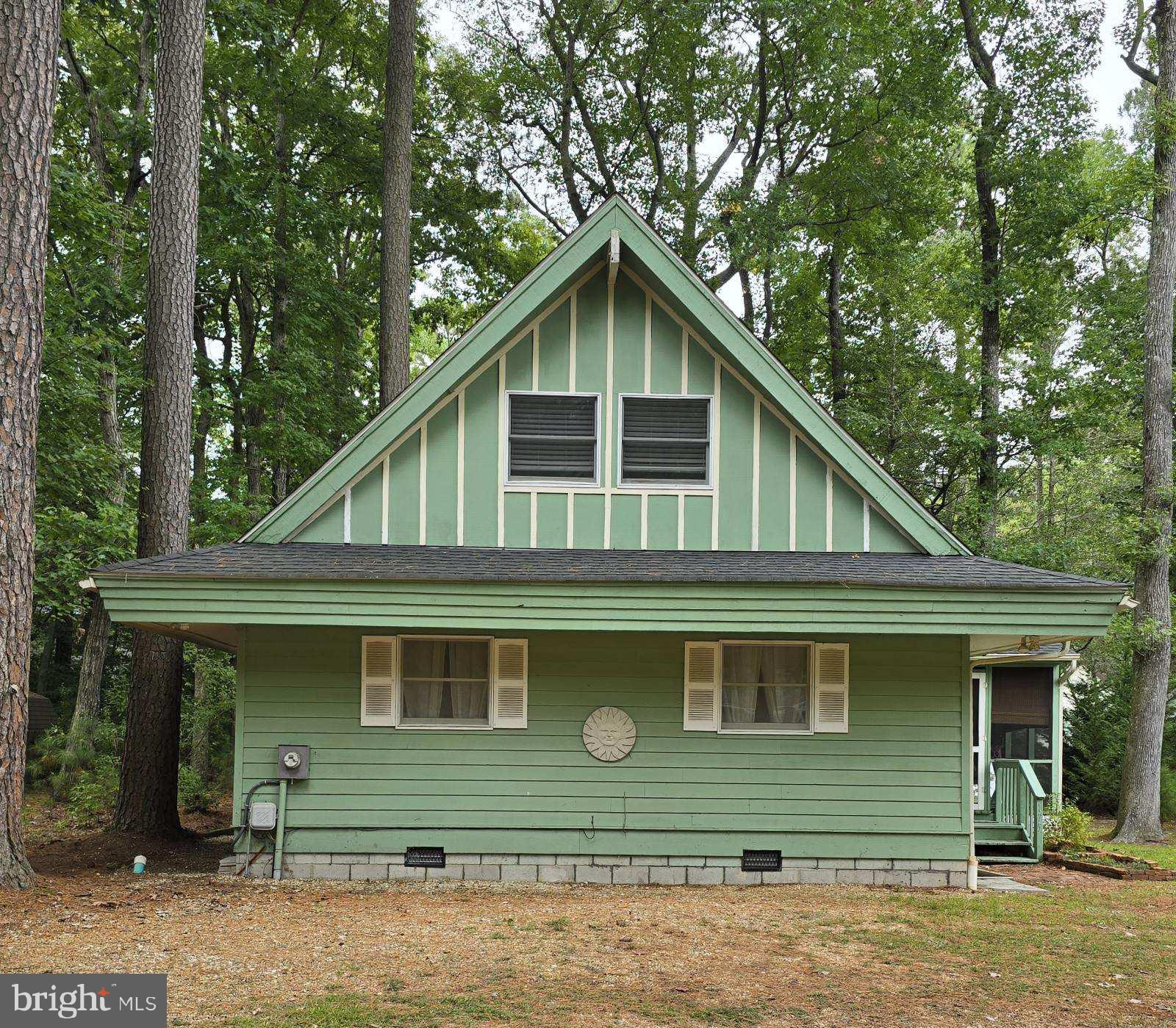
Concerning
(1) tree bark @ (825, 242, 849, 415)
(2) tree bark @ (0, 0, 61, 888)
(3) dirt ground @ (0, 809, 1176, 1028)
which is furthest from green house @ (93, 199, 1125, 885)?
(1) tree bark @ (825, 242, 849, 415)

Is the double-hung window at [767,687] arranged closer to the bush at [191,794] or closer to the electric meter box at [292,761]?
the electric meter box at [292,761]

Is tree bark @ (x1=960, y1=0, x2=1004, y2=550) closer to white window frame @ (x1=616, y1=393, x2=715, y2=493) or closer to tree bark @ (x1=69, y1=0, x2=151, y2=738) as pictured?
white window frame @ (x1=616, y1=393, x2=715, y2=493)

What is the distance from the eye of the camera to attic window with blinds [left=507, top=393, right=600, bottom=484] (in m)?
9.72

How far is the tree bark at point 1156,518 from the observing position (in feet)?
51.6

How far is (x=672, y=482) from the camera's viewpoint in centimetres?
Answer: 976

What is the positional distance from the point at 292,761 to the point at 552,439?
13.1ft

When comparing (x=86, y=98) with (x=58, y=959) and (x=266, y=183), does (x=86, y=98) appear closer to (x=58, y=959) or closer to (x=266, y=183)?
(x=266, y=183)

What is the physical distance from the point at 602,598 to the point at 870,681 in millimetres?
2960

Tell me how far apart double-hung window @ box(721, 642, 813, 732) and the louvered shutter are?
10.6 ft

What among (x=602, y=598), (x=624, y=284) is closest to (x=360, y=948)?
(x=602, y=598)

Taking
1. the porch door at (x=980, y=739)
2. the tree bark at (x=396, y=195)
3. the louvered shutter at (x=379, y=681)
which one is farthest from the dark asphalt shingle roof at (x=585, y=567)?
the tree bark at (x=396, y=195)

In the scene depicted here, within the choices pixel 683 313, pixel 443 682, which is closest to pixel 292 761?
pixel 443 682

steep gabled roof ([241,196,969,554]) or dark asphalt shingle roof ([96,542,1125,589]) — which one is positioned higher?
steep gabled roof ([241,196,969,554])

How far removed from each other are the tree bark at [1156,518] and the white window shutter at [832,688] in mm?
8861
